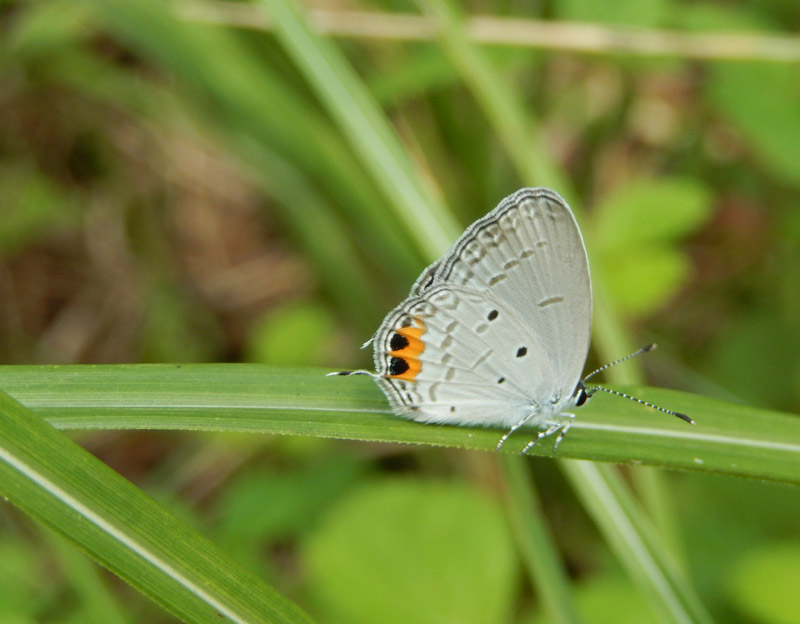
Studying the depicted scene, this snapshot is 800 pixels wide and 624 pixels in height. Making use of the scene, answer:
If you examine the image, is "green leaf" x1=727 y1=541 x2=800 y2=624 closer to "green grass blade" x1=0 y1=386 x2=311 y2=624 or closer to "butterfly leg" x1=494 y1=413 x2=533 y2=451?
"butterfly leg" x1=494 y1=413 x2=533 y2=451

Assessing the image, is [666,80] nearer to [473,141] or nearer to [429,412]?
[473,141]

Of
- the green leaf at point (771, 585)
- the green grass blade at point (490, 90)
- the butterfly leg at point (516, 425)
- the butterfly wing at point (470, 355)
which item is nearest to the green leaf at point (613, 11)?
the green grass blade at point (490, 90)

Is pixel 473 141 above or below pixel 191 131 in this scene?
below

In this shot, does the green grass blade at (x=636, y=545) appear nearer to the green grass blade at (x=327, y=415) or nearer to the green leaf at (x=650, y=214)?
the green grass blade at (x=327, y=415)

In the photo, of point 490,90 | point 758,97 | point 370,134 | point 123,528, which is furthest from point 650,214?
point 123,528

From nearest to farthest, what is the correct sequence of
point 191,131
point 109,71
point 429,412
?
1. point 429,412
2. point 109,71
3. point 191,131

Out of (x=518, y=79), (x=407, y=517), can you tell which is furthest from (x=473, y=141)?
(x=407, y=517)

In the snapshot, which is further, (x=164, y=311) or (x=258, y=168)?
(x=164, y=311)

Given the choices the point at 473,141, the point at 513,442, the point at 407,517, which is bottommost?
the point at 407,517
